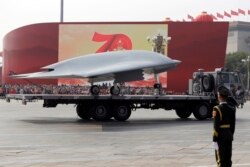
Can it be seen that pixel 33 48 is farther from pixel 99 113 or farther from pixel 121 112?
pixel 99 113

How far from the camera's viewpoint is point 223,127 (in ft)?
28.3

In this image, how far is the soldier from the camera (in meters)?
8.59

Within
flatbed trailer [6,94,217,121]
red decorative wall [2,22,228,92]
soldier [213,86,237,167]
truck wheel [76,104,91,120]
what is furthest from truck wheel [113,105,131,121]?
red decorative wall [2,22,228,92]

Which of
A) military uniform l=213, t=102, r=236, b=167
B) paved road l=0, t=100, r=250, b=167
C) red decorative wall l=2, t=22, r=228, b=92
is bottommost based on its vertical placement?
paved road l=0, t=100, r=250, b=167

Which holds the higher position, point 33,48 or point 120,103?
point 33,48

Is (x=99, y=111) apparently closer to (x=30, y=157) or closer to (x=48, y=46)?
(x=30, y=157)

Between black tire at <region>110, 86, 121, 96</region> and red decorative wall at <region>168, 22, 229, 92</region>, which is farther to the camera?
red decorative wall at <region>168, 22, 229, 92</region>

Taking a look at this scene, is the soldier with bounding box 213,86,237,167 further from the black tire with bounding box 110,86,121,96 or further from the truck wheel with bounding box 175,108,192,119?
the truck wheel with bounding box 175,108,192,119

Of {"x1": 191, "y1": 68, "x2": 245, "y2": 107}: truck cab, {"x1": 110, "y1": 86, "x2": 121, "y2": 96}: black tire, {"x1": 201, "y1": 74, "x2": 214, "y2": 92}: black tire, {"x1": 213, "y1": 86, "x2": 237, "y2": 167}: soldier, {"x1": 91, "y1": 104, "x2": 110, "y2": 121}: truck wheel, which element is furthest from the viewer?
{"x1": 191, "y1": 68, "x2": 245, "y2": 107}: truck cab

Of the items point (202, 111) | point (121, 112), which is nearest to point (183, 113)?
point (202, 111)

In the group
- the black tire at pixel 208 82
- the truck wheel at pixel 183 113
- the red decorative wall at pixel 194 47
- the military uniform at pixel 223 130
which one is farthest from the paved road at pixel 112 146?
the red decorative wall at pixel 194 47

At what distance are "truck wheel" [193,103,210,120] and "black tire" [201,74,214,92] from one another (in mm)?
1157

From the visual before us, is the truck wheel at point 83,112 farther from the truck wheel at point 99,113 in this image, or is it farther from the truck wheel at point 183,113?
the truck wheel at point 183,113

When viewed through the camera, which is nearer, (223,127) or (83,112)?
(223,127)
